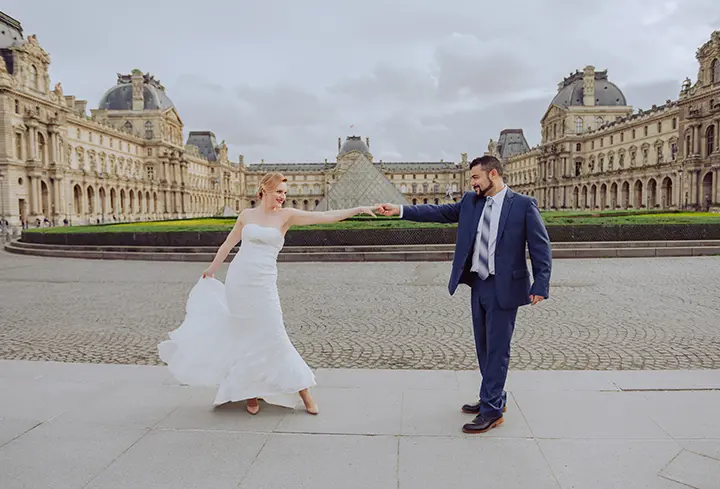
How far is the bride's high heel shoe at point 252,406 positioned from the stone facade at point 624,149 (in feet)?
159

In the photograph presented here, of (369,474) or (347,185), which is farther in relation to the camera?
(347,185)

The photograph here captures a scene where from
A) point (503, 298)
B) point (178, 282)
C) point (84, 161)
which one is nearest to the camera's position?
point (503, 298)

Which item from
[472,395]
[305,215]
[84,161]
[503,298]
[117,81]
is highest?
[117,81]

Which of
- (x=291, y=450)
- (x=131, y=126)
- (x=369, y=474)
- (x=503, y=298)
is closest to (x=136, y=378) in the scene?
(x=291, y=450)

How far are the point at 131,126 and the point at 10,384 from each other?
244 feet

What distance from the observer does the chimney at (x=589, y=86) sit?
234ft

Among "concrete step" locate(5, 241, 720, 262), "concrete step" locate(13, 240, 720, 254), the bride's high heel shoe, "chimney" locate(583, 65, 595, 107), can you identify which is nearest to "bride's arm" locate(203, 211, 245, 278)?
the bride's high heel shoe

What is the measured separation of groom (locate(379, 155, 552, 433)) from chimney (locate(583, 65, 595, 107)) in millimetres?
77383

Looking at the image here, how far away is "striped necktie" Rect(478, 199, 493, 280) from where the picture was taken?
351 cm

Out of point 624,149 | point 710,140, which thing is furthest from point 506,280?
point 624,149

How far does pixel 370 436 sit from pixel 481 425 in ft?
2.38

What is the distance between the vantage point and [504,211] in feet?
11.5

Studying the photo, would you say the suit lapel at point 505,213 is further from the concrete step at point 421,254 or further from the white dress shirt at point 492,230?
the concrete step at point 421,254

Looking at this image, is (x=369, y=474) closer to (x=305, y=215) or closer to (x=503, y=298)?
(x=503, y=298)
